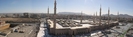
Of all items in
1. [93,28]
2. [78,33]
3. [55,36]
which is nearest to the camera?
A: [55,36]

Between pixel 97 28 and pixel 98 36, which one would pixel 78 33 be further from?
pixel 97 28

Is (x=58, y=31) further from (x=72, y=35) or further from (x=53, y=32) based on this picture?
(x=72, y=35)

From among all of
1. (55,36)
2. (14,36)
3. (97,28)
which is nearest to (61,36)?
(55,36)

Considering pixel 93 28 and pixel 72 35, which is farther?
pixel 93 28

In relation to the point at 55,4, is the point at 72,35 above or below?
below

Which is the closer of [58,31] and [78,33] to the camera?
[58,31]

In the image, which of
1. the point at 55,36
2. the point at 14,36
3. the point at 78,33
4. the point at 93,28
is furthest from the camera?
the point at 93,28

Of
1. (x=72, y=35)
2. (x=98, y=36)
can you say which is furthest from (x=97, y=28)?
A: (x=72, y=35)

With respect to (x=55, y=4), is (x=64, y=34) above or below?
below

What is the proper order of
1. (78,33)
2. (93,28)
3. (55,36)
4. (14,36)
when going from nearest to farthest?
1. (55,36)
2. (14,36)
3. (78,33)
4. (93,28)
